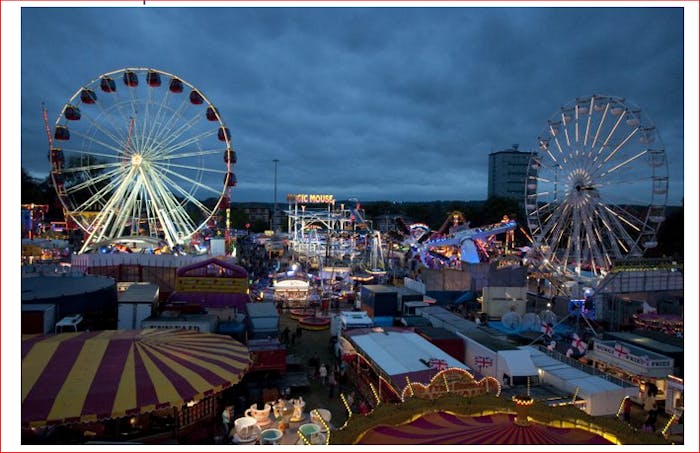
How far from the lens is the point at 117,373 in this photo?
9.62 metres

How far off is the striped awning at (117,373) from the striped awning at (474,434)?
5.16 metres

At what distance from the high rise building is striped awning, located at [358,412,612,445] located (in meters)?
94.8

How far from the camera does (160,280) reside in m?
27.1

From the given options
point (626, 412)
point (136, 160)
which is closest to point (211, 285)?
point (136, 160)

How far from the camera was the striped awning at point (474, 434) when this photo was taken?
560 centimetres

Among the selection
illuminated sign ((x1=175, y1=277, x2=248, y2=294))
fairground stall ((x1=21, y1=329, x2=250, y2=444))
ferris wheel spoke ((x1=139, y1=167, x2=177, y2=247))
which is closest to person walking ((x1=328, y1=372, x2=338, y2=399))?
fairground stall ((x1=21, y1=329, x2=250, y2=444))

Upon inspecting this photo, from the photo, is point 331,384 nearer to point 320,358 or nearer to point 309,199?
point 320,358

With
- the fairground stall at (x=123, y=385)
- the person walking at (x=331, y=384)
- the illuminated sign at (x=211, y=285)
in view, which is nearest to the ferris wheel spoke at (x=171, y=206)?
the illuminated sign at (x=211, y=285)

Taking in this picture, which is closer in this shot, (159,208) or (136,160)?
(136,160)

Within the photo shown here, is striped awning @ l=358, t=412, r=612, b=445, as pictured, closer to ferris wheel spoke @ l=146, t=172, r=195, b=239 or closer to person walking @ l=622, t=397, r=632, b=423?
person walking @ l=622, t=397, r=632, b=423

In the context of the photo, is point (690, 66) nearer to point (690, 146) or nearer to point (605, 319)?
point (690, 146)

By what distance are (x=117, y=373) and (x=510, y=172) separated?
96.8 metres

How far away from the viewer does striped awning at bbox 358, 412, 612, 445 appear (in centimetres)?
560

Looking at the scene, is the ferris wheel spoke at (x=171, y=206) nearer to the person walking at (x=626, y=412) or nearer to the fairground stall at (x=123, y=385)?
the fairground stall at (x=123, y=385)
